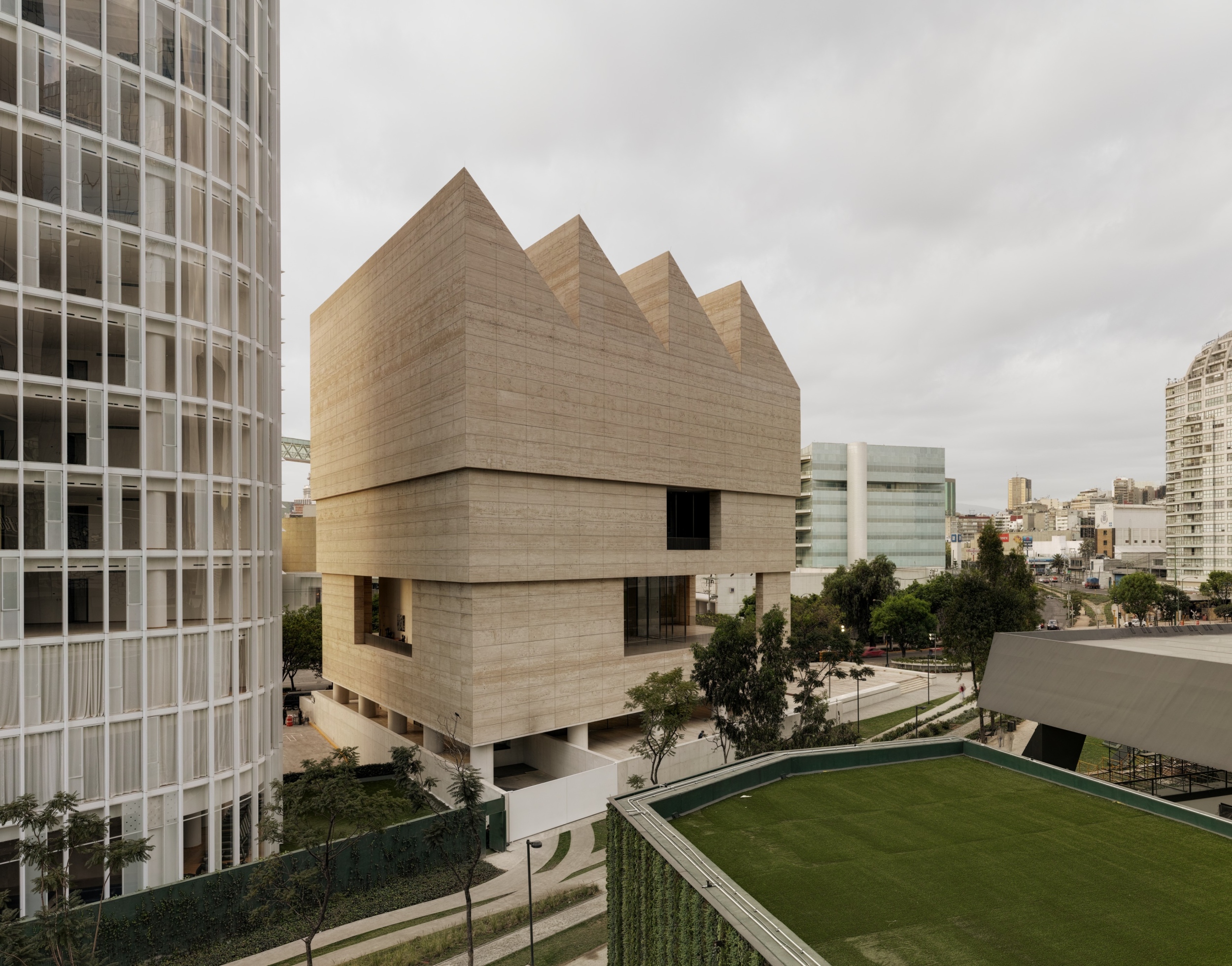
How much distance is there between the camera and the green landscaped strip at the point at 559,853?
30.7 m

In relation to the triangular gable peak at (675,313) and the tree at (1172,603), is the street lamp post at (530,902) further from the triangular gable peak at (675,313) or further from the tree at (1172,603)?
the tree at (1172,603)

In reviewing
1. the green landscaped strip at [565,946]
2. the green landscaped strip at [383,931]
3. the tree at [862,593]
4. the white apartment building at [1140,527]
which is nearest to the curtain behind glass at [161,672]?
the green landscaped strip at [383,931]

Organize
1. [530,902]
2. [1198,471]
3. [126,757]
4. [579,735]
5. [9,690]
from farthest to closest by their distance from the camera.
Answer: [1198,471]
[579,735]
[126,757]
[9,690]
[530,902]

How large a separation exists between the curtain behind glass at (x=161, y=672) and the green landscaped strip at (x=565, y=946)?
46.5ft

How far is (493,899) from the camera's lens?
92.6ft

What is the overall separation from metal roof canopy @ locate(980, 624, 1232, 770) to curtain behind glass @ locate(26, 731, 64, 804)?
28282 millimetres

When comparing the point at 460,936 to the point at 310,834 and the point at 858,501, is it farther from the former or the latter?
the point at 858,501

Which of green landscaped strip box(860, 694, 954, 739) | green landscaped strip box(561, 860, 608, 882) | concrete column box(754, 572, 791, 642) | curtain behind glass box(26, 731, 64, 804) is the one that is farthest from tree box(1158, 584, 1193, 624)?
curtain behind glass box(26, 731, 64, 804)

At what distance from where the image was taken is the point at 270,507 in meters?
31.7

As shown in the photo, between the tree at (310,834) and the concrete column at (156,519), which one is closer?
the tree at (310,834)

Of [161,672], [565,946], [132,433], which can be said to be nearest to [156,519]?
[132,433]

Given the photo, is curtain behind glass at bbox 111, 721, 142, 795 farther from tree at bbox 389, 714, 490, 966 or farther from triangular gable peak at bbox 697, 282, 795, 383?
triangular gable peak at bbox 697, 282, 795, 383

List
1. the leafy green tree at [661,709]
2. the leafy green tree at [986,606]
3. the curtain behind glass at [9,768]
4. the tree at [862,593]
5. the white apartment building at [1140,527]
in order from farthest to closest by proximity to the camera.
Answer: the white apartment building at [1140,527] → the tree at [862,593] → the leafy green tree at [986,606] → the leafy green tree at [661,709] → the curtain behind glass at [9,768]

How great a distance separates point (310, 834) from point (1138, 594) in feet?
360
